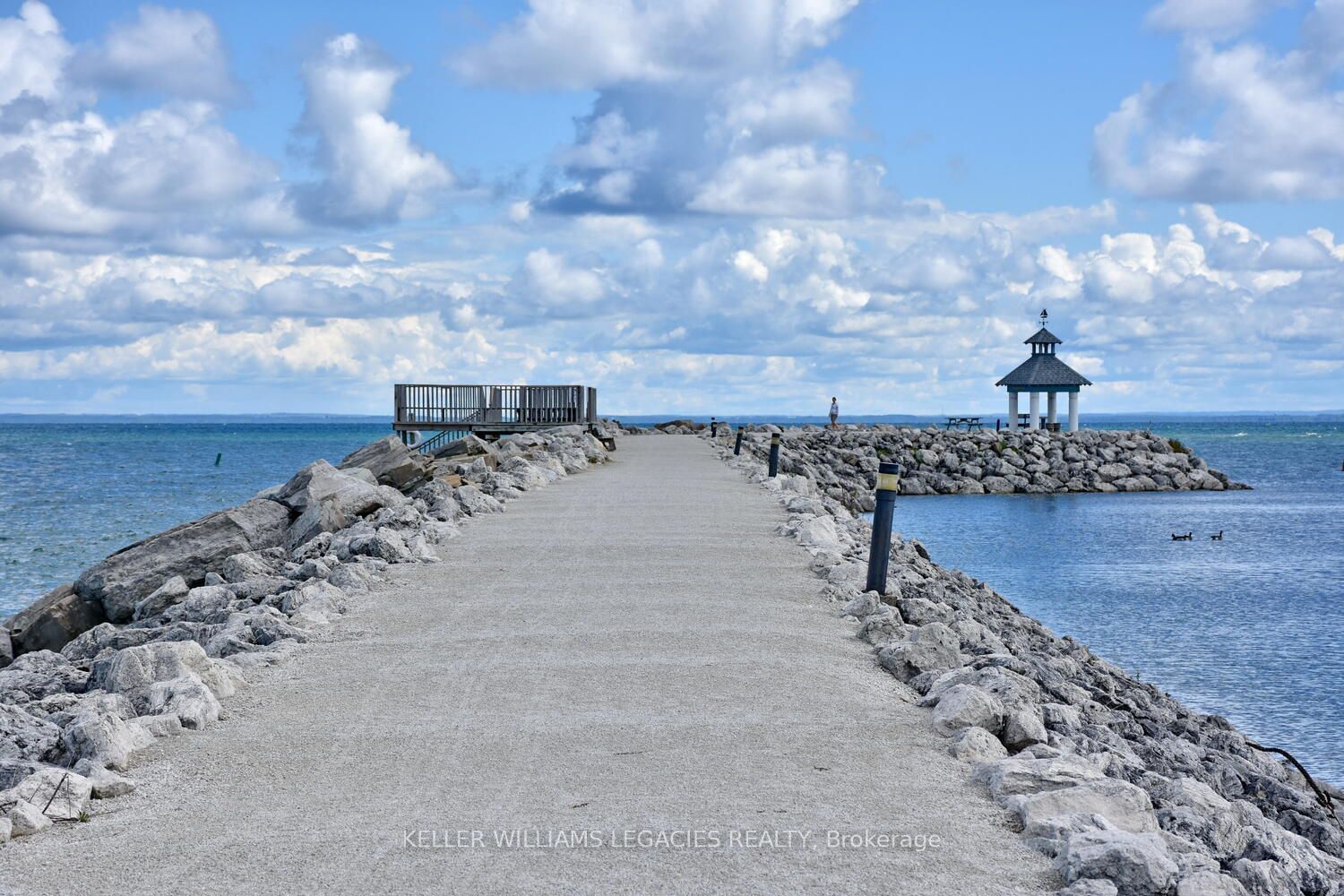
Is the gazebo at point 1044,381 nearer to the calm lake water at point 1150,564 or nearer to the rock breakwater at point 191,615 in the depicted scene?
the calm lake water at point 1150,564

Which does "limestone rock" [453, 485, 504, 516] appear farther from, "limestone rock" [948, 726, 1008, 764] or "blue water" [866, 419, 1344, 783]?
"limestone rock" [948, 726, 1008, 764]

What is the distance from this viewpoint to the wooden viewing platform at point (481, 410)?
3822 centimetres

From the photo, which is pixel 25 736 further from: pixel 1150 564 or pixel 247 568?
pixel 1150 564

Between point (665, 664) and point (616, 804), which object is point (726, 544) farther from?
point (616, 804)

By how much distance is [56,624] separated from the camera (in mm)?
13156

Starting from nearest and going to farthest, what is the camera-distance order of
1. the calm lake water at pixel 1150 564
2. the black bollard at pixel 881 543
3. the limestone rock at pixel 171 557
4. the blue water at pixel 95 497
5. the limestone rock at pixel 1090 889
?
the limestone rock at pixel 1090 889
the black bollard at pixel 881 543
the limestone rock at pixel 171 557
the calm lake water at pixel 1150 564
the blue water at pixel 95 497

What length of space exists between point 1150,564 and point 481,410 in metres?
20.2

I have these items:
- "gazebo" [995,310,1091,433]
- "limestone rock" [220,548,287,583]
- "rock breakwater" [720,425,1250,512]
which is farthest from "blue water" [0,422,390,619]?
"gazebo" [995,310,1091,433]

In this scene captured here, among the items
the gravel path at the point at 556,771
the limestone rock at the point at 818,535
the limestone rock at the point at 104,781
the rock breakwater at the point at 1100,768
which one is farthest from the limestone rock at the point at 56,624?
the limestone rock at the point at 104,781

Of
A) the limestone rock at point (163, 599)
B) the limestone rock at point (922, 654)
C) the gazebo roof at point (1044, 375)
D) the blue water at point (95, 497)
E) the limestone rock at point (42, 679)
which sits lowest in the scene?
the blue water at point (95, 497)

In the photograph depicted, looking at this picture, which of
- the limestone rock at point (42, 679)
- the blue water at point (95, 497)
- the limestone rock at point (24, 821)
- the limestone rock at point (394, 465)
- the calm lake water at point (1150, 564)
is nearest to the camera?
the limestone rock at point (24, 821)

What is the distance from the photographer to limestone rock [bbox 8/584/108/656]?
13.0m

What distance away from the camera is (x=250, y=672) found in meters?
6.63

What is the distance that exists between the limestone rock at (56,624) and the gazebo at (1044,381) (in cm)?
4418
